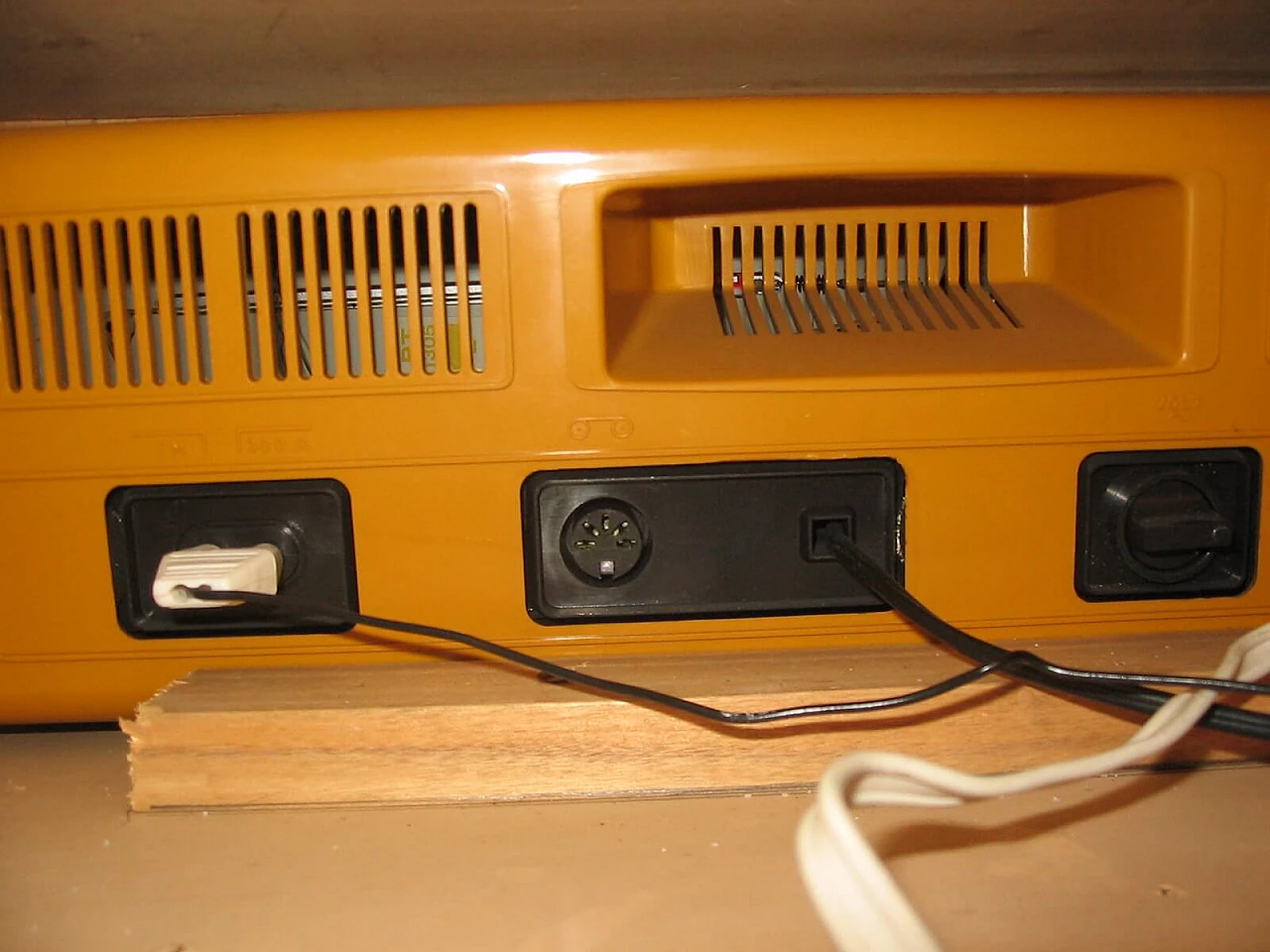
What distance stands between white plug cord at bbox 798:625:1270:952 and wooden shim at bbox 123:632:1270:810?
0.15 feet

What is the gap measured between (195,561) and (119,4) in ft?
1.08

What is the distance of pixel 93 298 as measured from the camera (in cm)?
46

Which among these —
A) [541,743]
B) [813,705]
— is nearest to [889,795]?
[813,705]

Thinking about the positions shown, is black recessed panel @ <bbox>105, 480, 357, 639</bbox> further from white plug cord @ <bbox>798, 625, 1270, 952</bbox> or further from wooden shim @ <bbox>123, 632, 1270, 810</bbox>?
white plug cord @ <bbox>798, 625, 1270, 952</bbox>

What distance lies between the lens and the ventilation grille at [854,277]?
0.54m

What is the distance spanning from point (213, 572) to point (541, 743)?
18 cm

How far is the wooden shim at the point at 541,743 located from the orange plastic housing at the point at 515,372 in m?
0.06

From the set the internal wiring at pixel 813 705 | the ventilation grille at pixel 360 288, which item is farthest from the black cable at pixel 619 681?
the ventilation grille at pixel 360 288

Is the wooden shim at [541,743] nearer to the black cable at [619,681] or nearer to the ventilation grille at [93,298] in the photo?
the black cable at [619,681]

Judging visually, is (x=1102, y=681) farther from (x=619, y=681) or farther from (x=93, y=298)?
(x=93, y=298)

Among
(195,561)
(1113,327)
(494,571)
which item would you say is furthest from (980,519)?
(195,561)

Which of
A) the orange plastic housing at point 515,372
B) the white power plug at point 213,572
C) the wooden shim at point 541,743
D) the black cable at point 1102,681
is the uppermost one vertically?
the orange plastic housing at point 515,372

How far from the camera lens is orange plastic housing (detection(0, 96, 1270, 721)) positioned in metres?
0.45

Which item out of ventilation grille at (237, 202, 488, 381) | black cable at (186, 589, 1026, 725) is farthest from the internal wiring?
ventilation grille at (237, 202, 488, 381)
